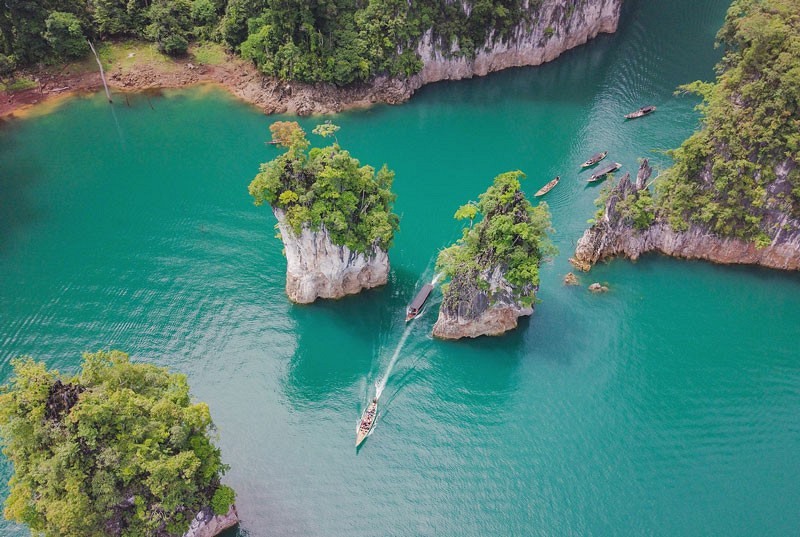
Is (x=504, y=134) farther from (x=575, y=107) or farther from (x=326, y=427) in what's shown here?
(x=326, y=427)

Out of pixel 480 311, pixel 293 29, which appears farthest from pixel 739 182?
pixel 293 29

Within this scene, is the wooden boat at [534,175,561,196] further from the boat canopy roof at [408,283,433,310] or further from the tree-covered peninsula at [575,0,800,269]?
the boat canopy roof at [408,283,433,310]

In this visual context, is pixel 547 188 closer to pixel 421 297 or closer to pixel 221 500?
pixel 421 297

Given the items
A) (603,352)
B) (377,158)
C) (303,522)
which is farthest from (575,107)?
(303,522)

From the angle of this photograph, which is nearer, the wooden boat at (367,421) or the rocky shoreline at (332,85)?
the wooden boat at (367,421)

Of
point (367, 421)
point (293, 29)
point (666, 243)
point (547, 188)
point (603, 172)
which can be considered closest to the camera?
point (367, 421)

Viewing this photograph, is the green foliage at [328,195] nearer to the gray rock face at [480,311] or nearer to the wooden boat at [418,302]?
the wooden boat at [418,302]

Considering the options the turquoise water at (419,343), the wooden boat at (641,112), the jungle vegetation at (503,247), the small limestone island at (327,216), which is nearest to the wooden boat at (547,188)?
the turquoise water at (419,343)
